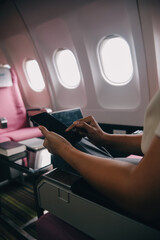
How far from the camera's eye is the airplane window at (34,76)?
16.6ft

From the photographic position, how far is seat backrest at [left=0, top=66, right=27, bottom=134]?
3.65 meters

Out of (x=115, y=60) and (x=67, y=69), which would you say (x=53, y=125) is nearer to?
(x=115, y=60)

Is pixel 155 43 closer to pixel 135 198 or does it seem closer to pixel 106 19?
pixel 106 19

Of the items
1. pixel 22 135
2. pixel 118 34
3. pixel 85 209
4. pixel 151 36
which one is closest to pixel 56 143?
pixel 85 209

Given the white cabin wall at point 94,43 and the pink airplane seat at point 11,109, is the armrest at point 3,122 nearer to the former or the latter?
the pink airplane seat at point 11,109

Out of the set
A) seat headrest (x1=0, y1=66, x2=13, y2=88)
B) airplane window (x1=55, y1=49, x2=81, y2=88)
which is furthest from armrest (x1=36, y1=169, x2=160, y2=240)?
airplane window (x1=55, y1=49, x2=81, y2=88)

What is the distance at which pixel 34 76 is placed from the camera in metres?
5.16

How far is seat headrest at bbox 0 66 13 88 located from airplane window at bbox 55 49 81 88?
3.46 feet

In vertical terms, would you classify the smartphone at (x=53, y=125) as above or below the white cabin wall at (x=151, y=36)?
below

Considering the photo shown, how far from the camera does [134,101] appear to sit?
3.42 metres

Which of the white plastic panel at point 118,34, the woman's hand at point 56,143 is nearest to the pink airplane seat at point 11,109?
the white plastic panel at point 118,34

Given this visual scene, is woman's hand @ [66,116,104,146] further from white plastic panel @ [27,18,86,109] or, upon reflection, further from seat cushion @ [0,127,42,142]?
white plastic panel @ [27,18,86,109]

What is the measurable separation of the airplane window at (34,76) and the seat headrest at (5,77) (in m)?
1.33

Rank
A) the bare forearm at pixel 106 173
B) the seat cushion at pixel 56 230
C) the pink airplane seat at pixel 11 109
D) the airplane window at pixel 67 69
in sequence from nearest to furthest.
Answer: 1. the bare forearm at pixel 106 173
2. the seat cushion at pixel 56 230
3. the pink airplane seat at pixel 11 109
4. the airplane window at pixel 67 69
